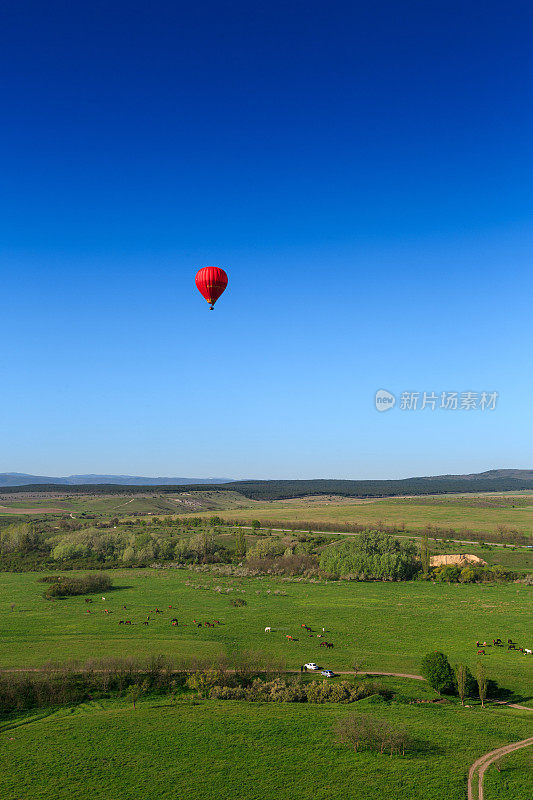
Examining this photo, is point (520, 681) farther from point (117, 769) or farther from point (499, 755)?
point (117, 769)

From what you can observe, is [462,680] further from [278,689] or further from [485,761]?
[278,689]

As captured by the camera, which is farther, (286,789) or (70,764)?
(70,764)

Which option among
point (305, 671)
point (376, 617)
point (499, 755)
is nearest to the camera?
point (499, 755)

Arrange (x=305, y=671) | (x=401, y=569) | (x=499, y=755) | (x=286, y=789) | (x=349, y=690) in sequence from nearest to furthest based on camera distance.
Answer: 1. (x=286, y=789)
2. (x=499, y=755)
3. (x=349, y=690)
4. (x=305, y=671)
5. (x=401, y=569)

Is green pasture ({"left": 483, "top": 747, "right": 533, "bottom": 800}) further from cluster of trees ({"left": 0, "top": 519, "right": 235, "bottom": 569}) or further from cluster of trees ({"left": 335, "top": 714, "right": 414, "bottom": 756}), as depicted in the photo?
cluster of trees ({"left": 0, "top": 519, "right": 235, "bottom": 569})

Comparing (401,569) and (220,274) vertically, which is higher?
(220,274)

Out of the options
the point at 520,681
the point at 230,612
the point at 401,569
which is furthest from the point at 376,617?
the point at 401,569
